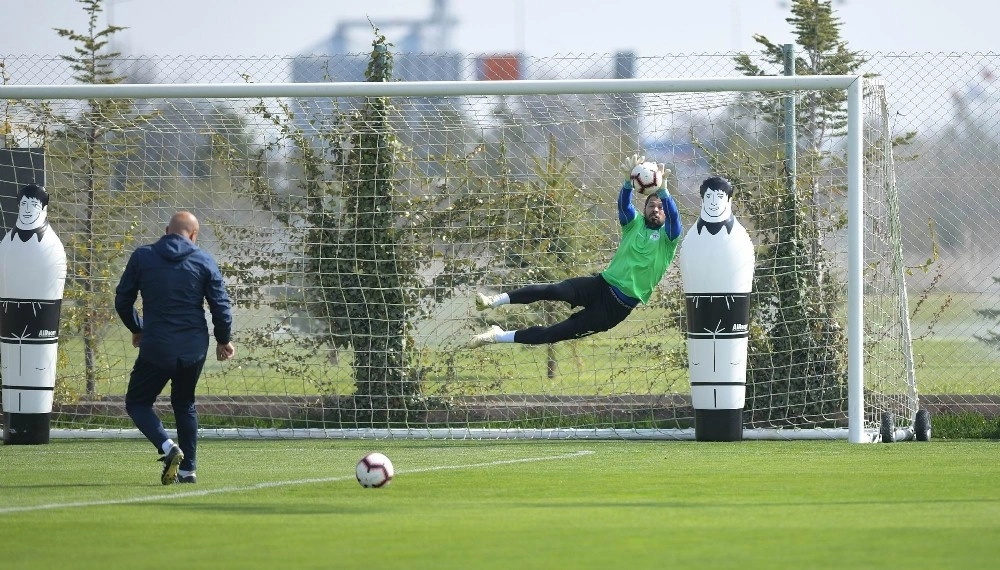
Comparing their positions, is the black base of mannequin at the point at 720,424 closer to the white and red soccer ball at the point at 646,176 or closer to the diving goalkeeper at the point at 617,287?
the diving goalkeeper at the point at 617,287

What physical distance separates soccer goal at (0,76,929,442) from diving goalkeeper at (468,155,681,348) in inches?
75.9

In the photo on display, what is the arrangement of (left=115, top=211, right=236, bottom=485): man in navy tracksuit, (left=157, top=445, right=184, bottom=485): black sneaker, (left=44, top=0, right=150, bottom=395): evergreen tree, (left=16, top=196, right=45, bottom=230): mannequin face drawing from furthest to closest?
(left=44, top=0, right=150, bottom=395): evergreen tree → (left=16, top=196, right=45, bottom=230): mannequin face drawing → (left=115, top=211, right=236, bottom=485): man in navy tracksuit → (left=157, top=445, right=184, bottom=485): black sneaker

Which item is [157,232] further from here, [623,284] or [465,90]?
[623,284]

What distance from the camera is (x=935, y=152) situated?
56.5ft

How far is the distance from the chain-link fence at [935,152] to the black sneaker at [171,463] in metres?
6.09

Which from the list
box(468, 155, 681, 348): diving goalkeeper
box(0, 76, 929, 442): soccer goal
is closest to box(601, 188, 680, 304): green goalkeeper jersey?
box(468, 155, 681, 348): diving goalkeeper

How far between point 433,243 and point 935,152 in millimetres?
6578

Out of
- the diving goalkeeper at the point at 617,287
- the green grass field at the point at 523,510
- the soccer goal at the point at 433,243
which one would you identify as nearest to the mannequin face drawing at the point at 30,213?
the soccer goal at the point at 433,243

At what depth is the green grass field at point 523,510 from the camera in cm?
593

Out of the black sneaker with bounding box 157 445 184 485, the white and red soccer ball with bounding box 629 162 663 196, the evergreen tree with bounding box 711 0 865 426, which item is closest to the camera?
the black sneaker with bounding box 157 445 184 485

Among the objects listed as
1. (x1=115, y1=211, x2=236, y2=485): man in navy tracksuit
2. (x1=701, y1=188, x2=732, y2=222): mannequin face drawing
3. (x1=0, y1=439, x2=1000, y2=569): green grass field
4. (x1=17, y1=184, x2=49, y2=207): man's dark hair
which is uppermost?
(x1=17, y1=184, x2=49, y2=207): man's dark hair

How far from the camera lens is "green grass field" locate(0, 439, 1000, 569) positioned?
234 inches

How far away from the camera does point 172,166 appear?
1530 centimetres

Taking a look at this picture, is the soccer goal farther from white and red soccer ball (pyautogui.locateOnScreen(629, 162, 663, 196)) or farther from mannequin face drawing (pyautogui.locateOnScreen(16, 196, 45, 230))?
white and red soccer ball (pyautogui.locateOnScreen(629, 162, 663, 196))
